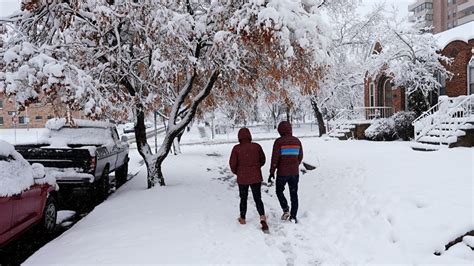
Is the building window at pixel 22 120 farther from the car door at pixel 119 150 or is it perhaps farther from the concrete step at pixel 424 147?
the concrete step at pixel 424 147

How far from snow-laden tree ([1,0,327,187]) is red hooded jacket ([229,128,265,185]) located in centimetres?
173

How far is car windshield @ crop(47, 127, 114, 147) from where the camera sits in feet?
35.6

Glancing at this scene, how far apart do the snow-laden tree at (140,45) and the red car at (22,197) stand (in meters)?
1.16

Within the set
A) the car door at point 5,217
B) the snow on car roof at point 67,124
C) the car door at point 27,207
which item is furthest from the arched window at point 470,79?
the car door at point 5,217

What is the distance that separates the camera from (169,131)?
34.3 feet

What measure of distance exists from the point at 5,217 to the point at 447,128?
13772mm

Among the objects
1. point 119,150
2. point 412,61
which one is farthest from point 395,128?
point 119,150

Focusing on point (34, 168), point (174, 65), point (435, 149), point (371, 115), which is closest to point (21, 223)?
point (34, 168)

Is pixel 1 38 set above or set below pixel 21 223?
above

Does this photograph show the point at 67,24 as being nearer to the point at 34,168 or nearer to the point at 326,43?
the point at 34,168

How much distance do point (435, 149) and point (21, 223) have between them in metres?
11.8

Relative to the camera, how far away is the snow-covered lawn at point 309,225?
5328 millimetres

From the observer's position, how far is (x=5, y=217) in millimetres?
5328

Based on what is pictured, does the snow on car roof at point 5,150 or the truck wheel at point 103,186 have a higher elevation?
the snow on car roof at point 5,150
